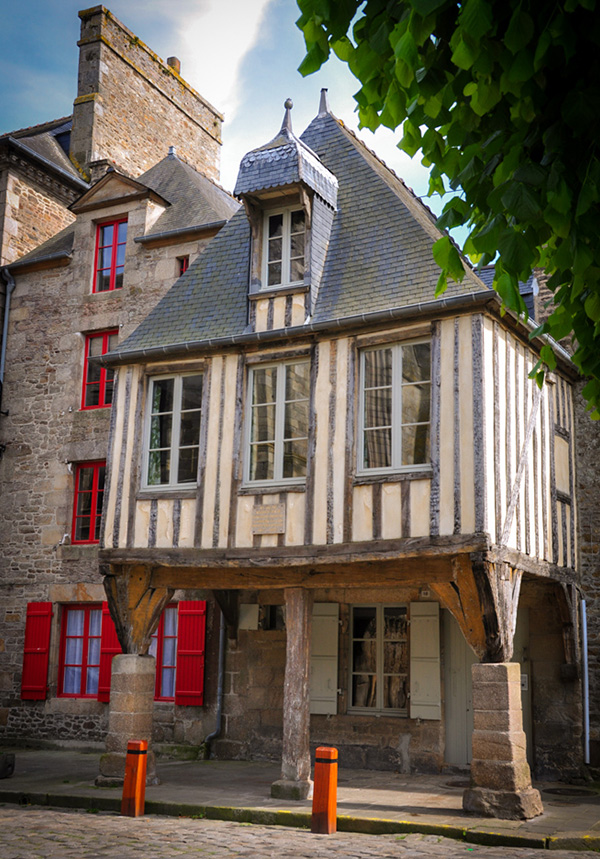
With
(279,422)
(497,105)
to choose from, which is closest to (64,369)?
(279,422)

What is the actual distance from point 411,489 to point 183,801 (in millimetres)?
3295

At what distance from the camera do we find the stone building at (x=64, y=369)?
12258 millimetres

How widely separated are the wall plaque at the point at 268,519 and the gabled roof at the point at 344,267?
1.70 m

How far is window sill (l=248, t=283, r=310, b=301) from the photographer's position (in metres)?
9.00

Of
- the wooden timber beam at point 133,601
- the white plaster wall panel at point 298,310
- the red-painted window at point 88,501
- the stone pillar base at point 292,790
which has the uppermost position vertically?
the white plaster wall panel at point 298,310

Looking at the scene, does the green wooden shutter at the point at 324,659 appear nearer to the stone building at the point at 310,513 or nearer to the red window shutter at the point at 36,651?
the stone building at the point at 310,513

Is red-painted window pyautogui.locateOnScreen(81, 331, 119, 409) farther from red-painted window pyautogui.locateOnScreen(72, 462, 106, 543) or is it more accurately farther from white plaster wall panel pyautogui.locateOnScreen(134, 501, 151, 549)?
white plaster wall panel pyautogui.locateOnScreen(134, 501, 151, 549)

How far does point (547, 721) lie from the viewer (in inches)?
376

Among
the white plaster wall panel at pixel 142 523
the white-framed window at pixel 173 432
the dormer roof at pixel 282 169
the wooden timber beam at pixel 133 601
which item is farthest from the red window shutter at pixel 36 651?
the dormer roof at pixel 282 169

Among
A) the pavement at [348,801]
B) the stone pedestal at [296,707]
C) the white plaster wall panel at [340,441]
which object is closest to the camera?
the pavement at [348,801]

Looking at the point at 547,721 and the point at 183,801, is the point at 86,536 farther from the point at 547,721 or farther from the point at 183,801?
the point at 547,721

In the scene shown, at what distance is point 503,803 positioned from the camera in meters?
7.06

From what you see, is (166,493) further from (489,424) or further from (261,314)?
(489,424)

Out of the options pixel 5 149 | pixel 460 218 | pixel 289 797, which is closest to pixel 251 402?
pixel 289 797
